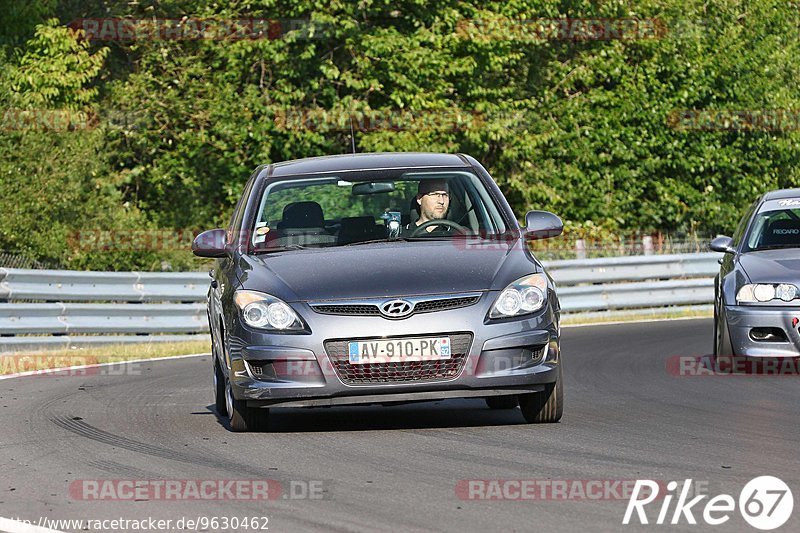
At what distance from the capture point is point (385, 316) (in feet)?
27.6

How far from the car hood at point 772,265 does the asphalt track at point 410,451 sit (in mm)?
757

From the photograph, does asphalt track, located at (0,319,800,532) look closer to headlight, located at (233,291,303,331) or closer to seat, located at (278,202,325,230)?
headlight, located at (233,291,303,331)

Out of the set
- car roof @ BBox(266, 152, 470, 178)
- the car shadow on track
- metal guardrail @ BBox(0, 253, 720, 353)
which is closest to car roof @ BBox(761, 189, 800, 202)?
car roof @ BBox(266, 152, 470, 178)

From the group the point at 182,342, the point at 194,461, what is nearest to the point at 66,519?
the point at 194,461

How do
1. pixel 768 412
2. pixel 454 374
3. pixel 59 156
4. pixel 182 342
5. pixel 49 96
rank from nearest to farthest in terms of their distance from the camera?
pixel 454 374 → pixel 768 412 → pixel 182 342 → pixel 59 156 → pixel 49 96

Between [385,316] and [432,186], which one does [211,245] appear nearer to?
[432,186]

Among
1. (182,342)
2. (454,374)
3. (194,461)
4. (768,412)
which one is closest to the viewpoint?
(194,461)

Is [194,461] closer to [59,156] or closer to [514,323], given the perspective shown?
[514,323]

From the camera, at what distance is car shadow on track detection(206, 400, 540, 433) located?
9.17 meters

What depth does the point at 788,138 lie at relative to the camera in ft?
116

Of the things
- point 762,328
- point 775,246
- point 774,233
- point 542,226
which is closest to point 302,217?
point 542,226

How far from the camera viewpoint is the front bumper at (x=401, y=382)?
332 inches

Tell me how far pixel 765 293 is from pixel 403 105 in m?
17.4

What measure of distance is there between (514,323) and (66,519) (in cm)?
301
